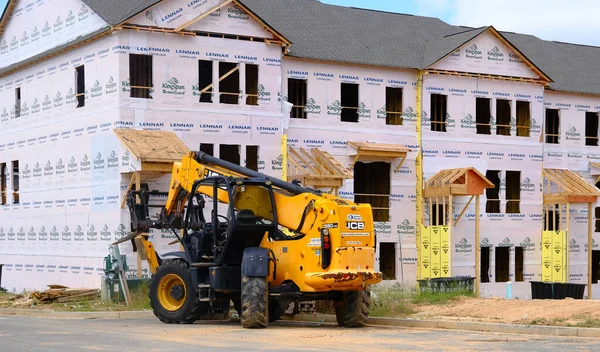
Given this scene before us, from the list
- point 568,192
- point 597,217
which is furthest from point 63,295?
point 597,217

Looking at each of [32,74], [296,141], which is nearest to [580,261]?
[296,141]

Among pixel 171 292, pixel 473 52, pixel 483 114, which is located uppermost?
pixel 473 52

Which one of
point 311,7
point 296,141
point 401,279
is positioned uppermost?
point 311,7

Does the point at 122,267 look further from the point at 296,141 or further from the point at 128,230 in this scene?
the point at 296,141

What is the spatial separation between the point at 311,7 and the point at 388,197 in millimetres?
9135

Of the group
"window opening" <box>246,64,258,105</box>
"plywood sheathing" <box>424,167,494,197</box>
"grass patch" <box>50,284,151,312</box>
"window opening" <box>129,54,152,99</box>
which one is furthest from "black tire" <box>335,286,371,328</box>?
"plywood sheathing" <box>424,167,494,197</box>

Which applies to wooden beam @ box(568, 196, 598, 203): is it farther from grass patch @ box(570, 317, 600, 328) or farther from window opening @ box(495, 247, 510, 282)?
grass patch @ box(570, 317, 600, 328)

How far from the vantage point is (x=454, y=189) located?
1476 inches

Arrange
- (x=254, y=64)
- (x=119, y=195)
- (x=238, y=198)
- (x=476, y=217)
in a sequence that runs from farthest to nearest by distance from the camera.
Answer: (x=476, y=217) < (x=254, y=64) < (x=119, y=195) < (x=238, y=198)

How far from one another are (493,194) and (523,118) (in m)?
3.58

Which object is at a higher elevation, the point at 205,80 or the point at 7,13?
the point at 7,13

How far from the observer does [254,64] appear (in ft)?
115

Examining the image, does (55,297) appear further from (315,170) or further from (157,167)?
(315,170)

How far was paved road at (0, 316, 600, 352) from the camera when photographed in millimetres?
16062
